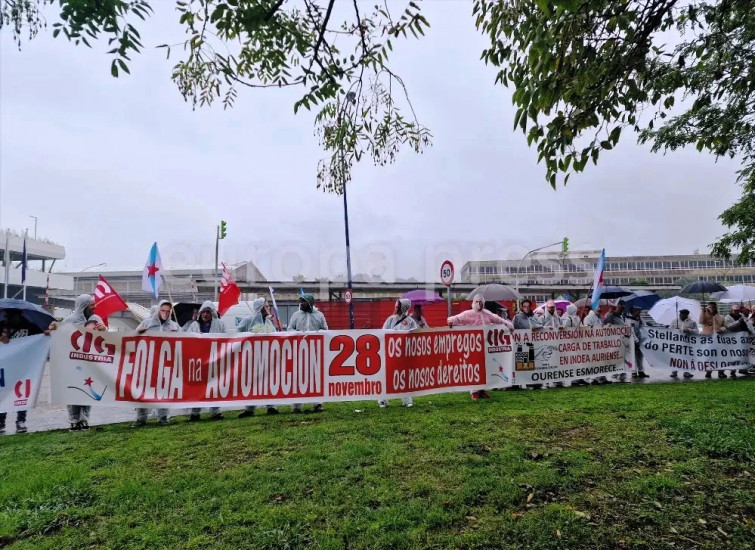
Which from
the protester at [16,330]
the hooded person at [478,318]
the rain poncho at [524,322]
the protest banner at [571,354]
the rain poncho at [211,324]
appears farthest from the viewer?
the rain poncho at [524,322]

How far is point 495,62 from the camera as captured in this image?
4.30 meters

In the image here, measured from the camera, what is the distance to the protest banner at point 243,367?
7.13 meters

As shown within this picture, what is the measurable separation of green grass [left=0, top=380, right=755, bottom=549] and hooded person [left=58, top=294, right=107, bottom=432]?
17.0 inches

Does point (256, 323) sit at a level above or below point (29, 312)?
below

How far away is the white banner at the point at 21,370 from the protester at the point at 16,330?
0.15 m

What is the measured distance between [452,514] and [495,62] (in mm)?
3774

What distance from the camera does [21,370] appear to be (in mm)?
7262

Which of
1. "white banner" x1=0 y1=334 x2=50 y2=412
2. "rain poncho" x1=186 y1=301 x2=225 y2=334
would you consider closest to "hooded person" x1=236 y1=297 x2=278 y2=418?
"rain poncho" x1=186 y1=301 x2=225 y2=334

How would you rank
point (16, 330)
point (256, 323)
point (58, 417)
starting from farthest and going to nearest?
point (256, 323)
point (58, 417)
point (16, 330)

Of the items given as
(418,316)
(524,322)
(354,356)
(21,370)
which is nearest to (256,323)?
(354,356)

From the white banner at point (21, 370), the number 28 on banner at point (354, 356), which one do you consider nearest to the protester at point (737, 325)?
the number 28 on banner at point (354, 356)

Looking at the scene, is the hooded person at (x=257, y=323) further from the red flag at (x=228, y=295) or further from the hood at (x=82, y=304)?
the red flag at (x=228, y=295)

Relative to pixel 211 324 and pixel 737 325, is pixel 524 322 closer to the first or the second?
pixel 737 325

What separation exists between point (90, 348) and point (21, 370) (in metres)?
1.15
